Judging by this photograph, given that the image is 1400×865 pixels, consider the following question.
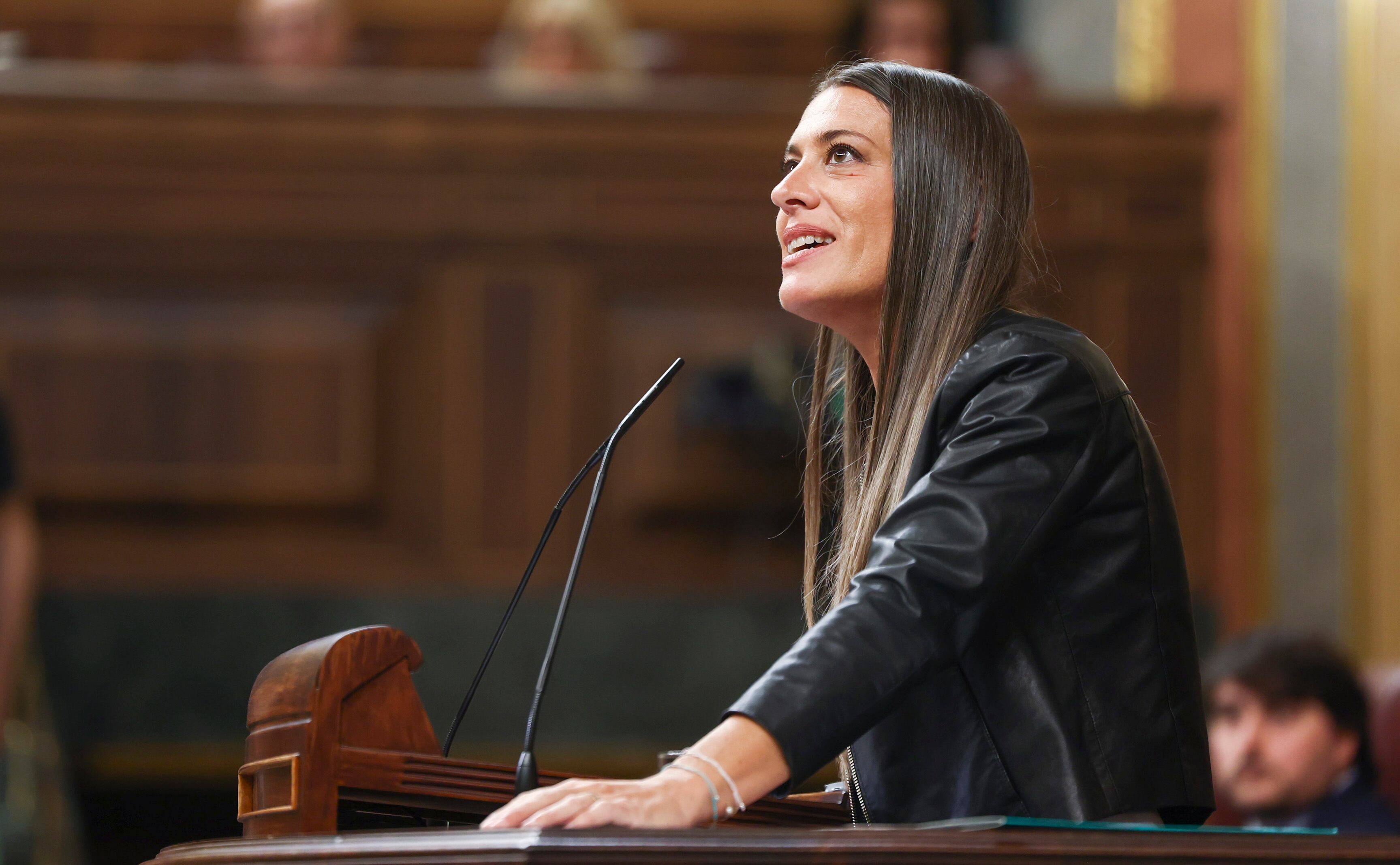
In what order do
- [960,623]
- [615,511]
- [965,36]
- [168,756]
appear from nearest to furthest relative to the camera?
[960,623]
[168,756]
[615,511]
[965,36]

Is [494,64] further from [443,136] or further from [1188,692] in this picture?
[1188,692]

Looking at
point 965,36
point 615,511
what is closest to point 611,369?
point 615,511

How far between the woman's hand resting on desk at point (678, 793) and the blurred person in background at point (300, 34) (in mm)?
4349

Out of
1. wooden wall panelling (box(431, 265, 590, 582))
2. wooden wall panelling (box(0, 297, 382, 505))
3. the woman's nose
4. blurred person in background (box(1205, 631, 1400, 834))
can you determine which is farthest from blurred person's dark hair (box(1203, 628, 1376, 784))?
wooden wall panelling (box(0, 297, 382, 505))

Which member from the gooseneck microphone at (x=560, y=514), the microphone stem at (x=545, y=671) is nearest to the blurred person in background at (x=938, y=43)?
the gooseneck microphone at (x=560, y=514)

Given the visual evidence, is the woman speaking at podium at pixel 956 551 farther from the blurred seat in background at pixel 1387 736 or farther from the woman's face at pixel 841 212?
the blurred seat in background at pixel 1387 736

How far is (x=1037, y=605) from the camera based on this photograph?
1.51 meters

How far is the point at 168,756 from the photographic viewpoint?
449 cm

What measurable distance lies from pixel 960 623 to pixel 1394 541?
3.84 meters

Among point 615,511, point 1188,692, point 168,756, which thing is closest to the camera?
point 1188,692

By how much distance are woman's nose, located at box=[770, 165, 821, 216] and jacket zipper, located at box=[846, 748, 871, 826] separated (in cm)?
54

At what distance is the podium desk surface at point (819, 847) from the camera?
3.55 ft

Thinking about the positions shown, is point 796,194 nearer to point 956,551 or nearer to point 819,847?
point 956,551

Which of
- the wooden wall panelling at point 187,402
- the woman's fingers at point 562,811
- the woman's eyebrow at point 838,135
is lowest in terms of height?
the wooden wall panelling at point 187,402
